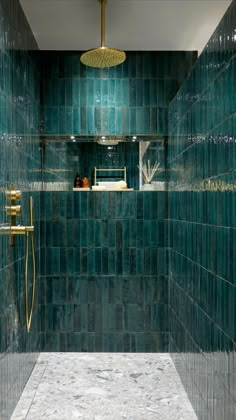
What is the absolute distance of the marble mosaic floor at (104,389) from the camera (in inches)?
114

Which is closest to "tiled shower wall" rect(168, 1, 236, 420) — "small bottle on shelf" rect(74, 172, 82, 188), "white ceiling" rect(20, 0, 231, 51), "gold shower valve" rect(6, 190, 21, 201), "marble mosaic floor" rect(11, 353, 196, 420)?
"marble mosaic floor" rect(11, 353, 196, 420)

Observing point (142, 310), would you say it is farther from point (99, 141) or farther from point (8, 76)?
point (8, 76)

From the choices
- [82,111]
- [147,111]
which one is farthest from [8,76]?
[147,111]

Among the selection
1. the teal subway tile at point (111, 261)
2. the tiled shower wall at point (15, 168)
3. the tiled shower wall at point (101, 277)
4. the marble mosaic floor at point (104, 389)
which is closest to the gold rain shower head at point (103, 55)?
the tiled shower wall at point (15, 168)

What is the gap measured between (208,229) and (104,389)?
161cm

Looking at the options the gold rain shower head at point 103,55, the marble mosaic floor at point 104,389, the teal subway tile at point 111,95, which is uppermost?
the gold rain shower head at point 103,55

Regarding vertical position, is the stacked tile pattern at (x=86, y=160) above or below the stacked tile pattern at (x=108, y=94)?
below

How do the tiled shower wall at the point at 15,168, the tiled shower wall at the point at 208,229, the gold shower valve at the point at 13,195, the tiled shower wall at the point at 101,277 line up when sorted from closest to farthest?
1. the tiled shower wall at the point at 208,229
2. the tiled shower wall at the point at 15,168
3. the gold shower valve at the point at 13,195
4. the tiled shower wall at the point at 101,277

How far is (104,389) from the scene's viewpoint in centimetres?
328

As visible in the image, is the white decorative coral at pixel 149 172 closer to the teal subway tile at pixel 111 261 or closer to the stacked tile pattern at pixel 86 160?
the stacked tile pattern at pixel 86 160

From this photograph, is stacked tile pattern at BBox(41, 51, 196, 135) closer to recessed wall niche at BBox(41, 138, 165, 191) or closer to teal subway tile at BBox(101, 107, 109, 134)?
teal subway tile at BBox(101, 107, 109, 134)

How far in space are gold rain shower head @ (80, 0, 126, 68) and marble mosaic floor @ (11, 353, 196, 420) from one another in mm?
2551

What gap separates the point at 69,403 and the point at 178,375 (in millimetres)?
955

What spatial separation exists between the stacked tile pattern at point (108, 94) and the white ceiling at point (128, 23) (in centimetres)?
18
